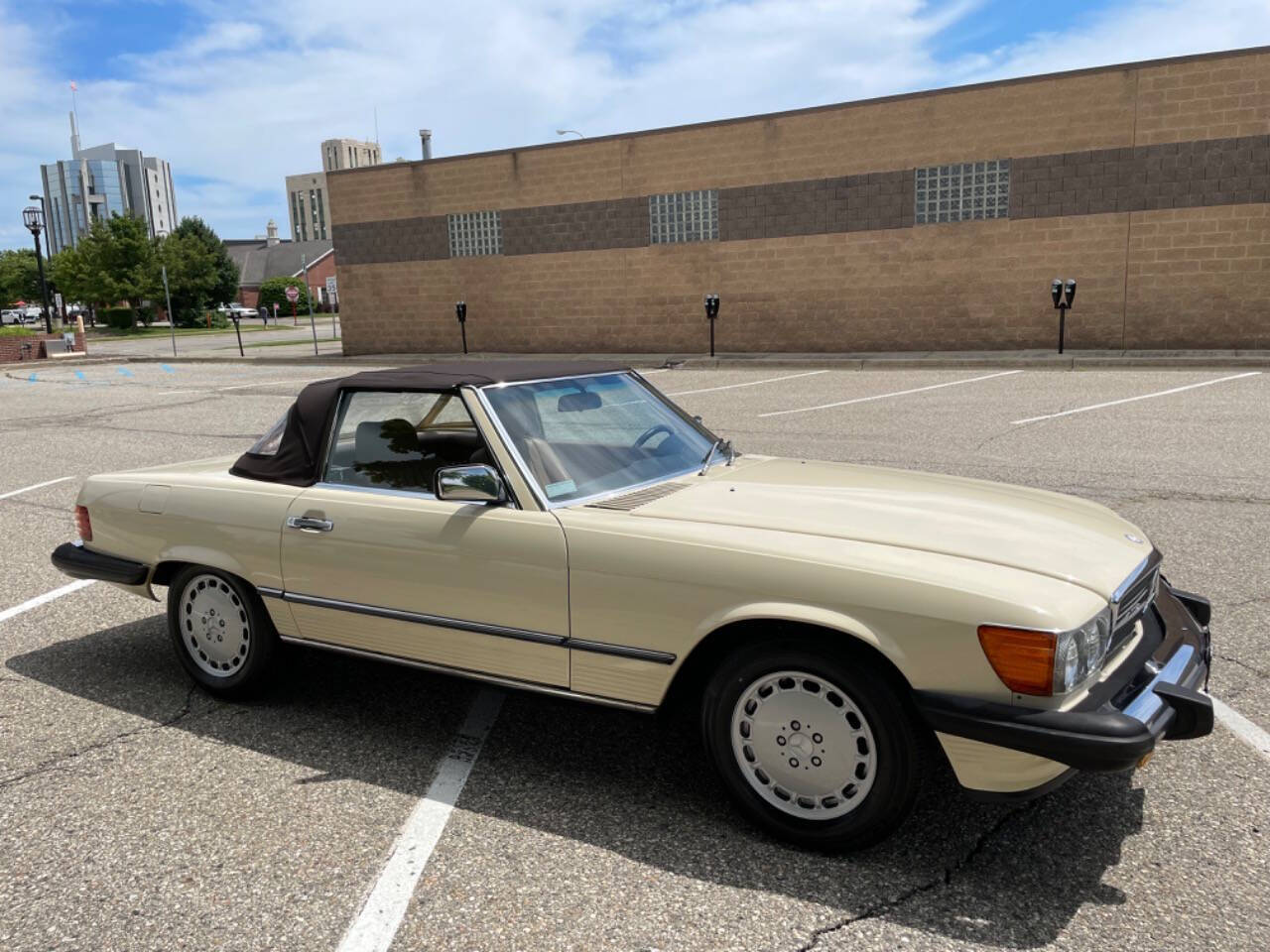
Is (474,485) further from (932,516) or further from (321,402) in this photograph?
(932,516)

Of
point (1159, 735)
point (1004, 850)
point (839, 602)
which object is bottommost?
point (1004, 850)

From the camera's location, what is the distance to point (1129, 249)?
21.0m

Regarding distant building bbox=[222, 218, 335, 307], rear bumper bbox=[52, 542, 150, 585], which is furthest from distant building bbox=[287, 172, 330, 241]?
rear bumper bbox=[52, 542, 150, 585]

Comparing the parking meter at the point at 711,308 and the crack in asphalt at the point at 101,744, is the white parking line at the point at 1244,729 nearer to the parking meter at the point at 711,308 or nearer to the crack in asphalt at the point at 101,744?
the crack in asphalt at the point at 101,744

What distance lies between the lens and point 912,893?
9.04 feet

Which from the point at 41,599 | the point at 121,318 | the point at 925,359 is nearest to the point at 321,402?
the point at 41,599

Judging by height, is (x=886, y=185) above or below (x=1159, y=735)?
above

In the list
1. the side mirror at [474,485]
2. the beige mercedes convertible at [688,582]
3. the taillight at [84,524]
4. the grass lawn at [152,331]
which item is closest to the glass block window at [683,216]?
the beige mercedes convertible at [688,582]

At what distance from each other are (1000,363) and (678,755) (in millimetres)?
17602

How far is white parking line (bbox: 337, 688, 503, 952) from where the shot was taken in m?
2.64

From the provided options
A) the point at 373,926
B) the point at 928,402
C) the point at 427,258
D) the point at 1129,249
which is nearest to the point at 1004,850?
the point at 373,926

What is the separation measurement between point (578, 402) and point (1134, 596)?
2.07 m

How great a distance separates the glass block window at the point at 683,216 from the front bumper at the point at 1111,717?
75.1 feet

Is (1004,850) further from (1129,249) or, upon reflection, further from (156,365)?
(156,365)
